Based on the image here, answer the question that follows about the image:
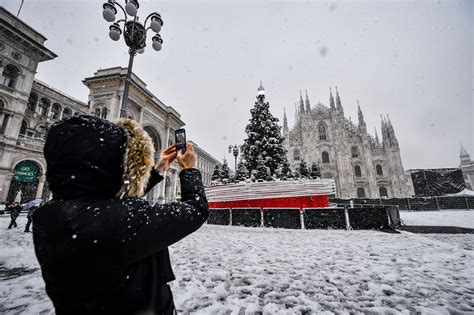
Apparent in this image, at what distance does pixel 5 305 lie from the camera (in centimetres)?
246

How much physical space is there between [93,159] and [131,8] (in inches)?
294

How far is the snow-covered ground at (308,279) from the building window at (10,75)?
23.4 meters

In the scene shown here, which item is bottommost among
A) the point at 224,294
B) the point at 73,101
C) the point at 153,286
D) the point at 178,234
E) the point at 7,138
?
the point at 224,294

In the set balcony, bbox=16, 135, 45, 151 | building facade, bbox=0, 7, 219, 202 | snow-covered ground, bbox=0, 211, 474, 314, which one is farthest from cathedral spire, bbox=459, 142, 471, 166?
balcony, bbox=16, 135, 45, 151

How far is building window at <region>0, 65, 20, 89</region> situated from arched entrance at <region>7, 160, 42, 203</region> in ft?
25.4

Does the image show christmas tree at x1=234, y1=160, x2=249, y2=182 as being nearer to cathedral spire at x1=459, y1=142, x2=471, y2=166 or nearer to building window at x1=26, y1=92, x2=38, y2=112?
building window at x1=26, y1=92, x2=38, y2=112

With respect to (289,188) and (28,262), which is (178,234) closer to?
(28,262)

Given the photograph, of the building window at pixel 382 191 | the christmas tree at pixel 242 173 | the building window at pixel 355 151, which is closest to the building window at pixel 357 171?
the building window at pixel 355 151

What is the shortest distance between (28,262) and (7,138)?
71.4 ft

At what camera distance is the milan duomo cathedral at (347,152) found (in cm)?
3444

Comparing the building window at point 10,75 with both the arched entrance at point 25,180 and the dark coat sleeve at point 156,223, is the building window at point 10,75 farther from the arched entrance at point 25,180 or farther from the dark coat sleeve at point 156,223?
the dark coat sleeve at point 156,223

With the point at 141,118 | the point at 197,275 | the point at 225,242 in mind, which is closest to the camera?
the point at 197,275

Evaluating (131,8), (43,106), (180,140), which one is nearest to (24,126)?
(43,106)

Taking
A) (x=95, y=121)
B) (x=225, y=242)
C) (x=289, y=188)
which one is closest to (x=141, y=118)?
(x=289, y=188)
